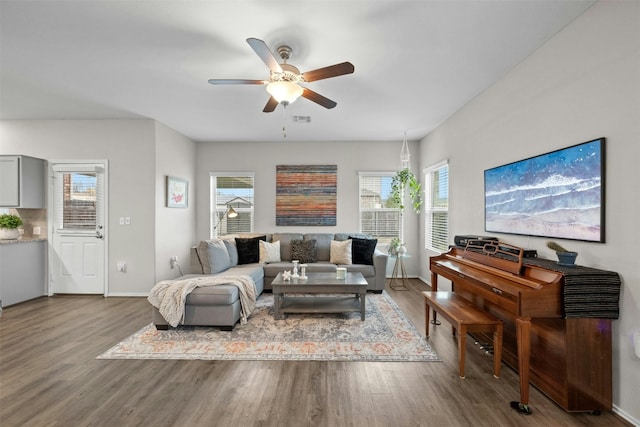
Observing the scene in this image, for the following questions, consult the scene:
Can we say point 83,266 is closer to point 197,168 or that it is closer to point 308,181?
point 197,168

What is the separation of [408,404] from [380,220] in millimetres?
3898

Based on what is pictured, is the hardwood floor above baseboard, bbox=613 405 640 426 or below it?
below

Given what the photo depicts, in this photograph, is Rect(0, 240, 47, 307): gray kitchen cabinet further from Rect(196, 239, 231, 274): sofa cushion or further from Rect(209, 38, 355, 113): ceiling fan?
Rect(209, 38, 355, 113): ceiling fan

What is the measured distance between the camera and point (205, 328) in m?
3.06

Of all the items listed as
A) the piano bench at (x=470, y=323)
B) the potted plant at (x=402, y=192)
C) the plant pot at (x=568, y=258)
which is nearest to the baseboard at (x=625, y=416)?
the piano bench at (x=470, y=323)

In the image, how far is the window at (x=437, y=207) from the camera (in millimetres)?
4414

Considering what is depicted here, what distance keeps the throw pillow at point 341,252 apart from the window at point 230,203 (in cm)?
181

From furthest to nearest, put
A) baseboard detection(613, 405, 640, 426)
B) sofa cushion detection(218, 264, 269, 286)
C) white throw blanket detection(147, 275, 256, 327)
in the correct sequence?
sofa cushion detection(218, 264, 269, 286) < white throw blanket detection(147, 275, 256, 327) < baseboard detection(613, 405, 640, 426)

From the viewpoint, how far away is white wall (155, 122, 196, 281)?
14.5ft

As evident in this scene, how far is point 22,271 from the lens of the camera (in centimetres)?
400

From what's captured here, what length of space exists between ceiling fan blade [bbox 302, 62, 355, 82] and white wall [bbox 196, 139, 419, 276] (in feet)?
10.6

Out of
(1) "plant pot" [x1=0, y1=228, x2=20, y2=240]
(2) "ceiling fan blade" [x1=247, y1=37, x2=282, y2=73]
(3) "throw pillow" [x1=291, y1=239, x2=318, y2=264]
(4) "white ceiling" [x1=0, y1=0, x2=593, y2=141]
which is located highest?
(4) "white ceiling" [x1=0, y1=0, x2=593, y2=141]

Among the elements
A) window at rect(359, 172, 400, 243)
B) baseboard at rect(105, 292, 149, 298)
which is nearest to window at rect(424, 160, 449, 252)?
window at rect(359, 172, 400, 243)

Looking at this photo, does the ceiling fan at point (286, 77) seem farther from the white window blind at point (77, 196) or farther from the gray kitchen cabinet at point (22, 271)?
the gray kitchen cabinet at point (22, 271)
